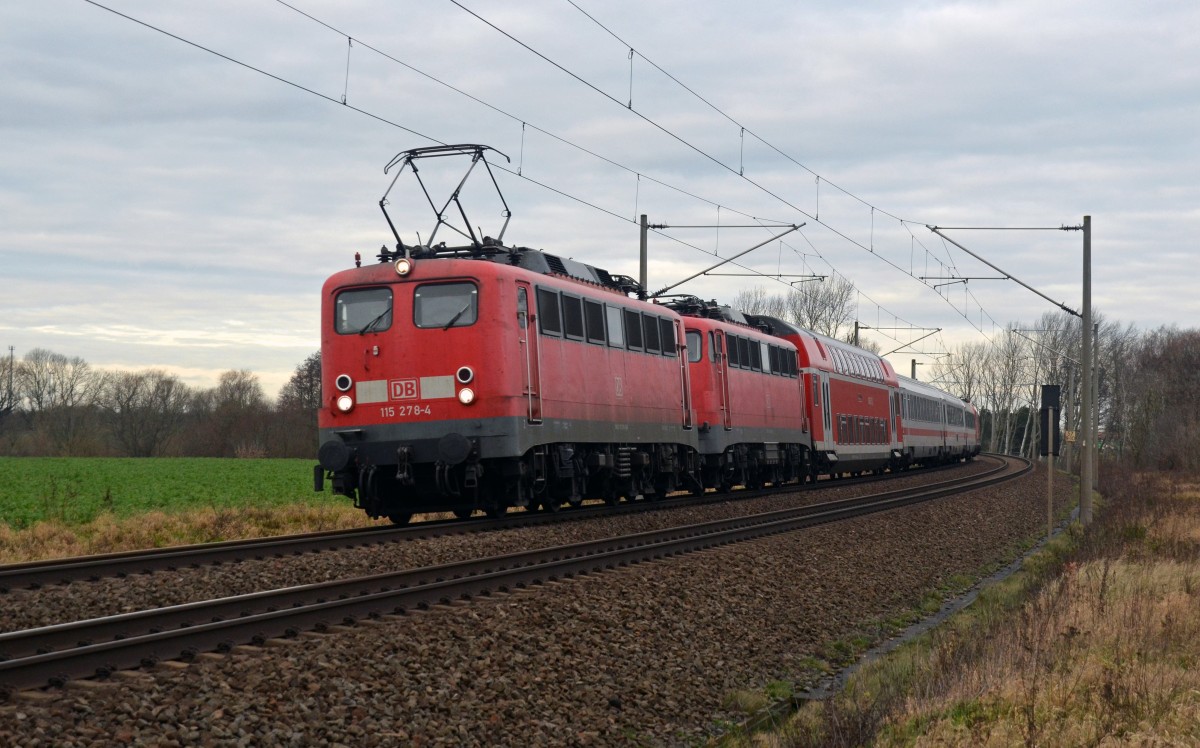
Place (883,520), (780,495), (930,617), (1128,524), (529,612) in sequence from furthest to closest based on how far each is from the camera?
(780,495)
(1128,524)
(883,520)
(930,617)
(529,612)

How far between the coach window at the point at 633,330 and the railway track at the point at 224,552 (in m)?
3.00

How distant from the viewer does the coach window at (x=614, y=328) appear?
1970 centimetres

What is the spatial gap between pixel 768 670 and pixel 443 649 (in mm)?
3118

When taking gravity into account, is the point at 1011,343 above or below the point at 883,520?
above

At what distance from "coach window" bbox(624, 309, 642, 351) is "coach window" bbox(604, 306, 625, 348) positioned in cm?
21

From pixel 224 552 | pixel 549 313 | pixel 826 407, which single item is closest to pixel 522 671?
pixel 224 552

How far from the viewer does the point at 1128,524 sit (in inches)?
901

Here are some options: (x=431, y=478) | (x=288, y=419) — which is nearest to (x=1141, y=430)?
(x=288, y=419)

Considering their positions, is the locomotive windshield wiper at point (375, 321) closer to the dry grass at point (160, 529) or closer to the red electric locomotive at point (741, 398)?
the dry grass at point (160, 529)

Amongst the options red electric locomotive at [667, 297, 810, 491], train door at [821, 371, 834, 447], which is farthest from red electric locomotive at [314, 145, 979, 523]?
train door at [821, 371, 834, 447]

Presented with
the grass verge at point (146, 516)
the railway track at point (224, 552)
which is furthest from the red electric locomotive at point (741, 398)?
the grass verge at point (146, 516)

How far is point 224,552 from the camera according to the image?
12469mm

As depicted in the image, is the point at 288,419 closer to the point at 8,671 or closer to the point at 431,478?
the point at 431,478

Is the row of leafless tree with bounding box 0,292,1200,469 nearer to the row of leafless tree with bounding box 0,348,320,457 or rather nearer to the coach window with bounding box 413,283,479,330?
the row of leafless tree with bounding box 0,348,320,457
